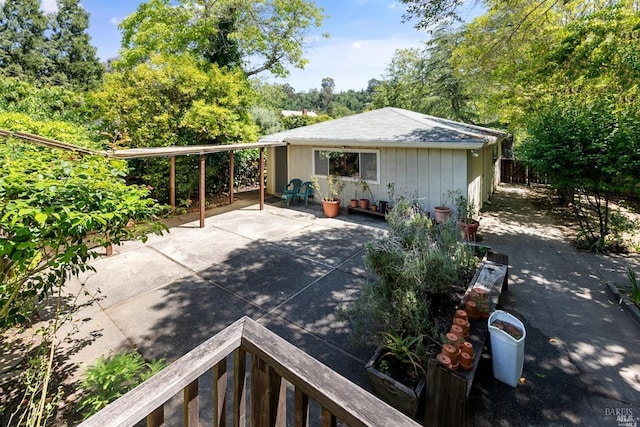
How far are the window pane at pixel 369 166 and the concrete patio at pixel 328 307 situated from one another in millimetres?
2314

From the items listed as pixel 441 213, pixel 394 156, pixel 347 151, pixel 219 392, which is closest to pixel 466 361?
pixel 219 392

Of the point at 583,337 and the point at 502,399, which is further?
the point at 583,337

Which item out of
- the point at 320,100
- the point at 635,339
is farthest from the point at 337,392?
the point at 320,100

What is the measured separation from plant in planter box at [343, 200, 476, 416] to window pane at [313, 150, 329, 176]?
639cm

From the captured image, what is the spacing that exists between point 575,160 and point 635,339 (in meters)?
3.54

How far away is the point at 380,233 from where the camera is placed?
7.53 meters

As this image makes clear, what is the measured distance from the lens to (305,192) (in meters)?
10.5

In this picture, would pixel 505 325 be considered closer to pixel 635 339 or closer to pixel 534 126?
pixel 635 339

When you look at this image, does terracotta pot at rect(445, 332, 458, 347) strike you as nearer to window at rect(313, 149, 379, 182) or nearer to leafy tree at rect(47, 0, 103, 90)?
window at rect(313, 149, 379, 182)

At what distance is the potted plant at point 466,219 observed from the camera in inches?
272

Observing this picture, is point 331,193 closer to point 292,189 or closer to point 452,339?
point 292,189

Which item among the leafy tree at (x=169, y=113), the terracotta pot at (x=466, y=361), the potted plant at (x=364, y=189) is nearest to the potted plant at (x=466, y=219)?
the potted plant at (x=364, y=189)

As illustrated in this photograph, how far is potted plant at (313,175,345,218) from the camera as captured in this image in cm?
909

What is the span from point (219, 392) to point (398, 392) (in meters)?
1.74
